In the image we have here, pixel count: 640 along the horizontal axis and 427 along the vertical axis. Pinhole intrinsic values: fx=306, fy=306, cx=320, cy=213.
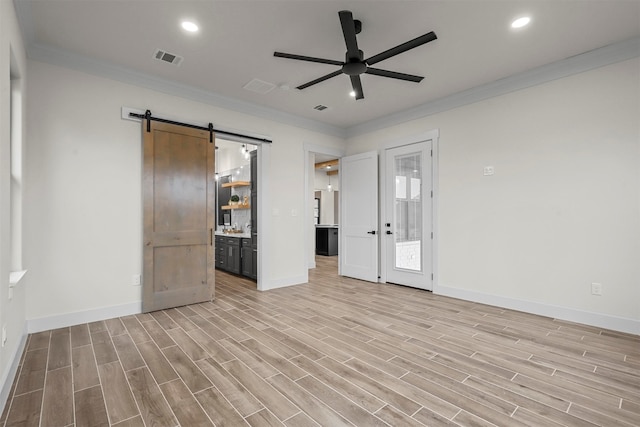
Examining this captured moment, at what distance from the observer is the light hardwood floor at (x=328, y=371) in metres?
1.85

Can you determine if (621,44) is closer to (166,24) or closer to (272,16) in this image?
(272,16)

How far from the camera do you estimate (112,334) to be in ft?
10.1

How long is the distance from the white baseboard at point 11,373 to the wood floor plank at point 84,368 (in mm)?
344

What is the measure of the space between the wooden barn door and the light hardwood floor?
1.24 feet

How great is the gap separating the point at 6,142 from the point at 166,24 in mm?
1640

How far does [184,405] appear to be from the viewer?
1.94 m

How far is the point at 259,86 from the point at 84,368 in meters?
3.55

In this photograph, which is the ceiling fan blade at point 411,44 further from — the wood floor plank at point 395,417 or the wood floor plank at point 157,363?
the wood floor plank at point 157,363

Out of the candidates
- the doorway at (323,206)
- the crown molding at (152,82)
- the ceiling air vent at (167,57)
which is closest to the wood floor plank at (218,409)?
the ceiling air vent at (167,57)

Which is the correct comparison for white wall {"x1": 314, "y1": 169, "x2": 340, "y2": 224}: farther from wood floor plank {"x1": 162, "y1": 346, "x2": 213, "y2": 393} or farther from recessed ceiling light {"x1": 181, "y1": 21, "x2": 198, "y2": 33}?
wood floor plank {"x1": 162, "y1": 346, "x2": 213, "y2": 393}

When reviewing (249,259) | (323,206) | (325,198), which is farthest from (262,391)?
(325,198)

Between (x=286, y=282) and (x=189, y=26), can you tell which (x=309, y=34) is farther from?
(x=286, y=282)

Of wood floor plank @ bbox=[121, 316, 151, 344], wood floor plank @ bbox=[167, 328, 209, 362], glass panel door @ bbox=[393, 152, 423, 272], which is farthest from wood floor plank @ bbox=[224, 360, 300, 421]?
glass panel door @ bbox=[393, 152, 423, 272]

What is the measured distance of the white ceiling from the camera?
2592 millimetres
